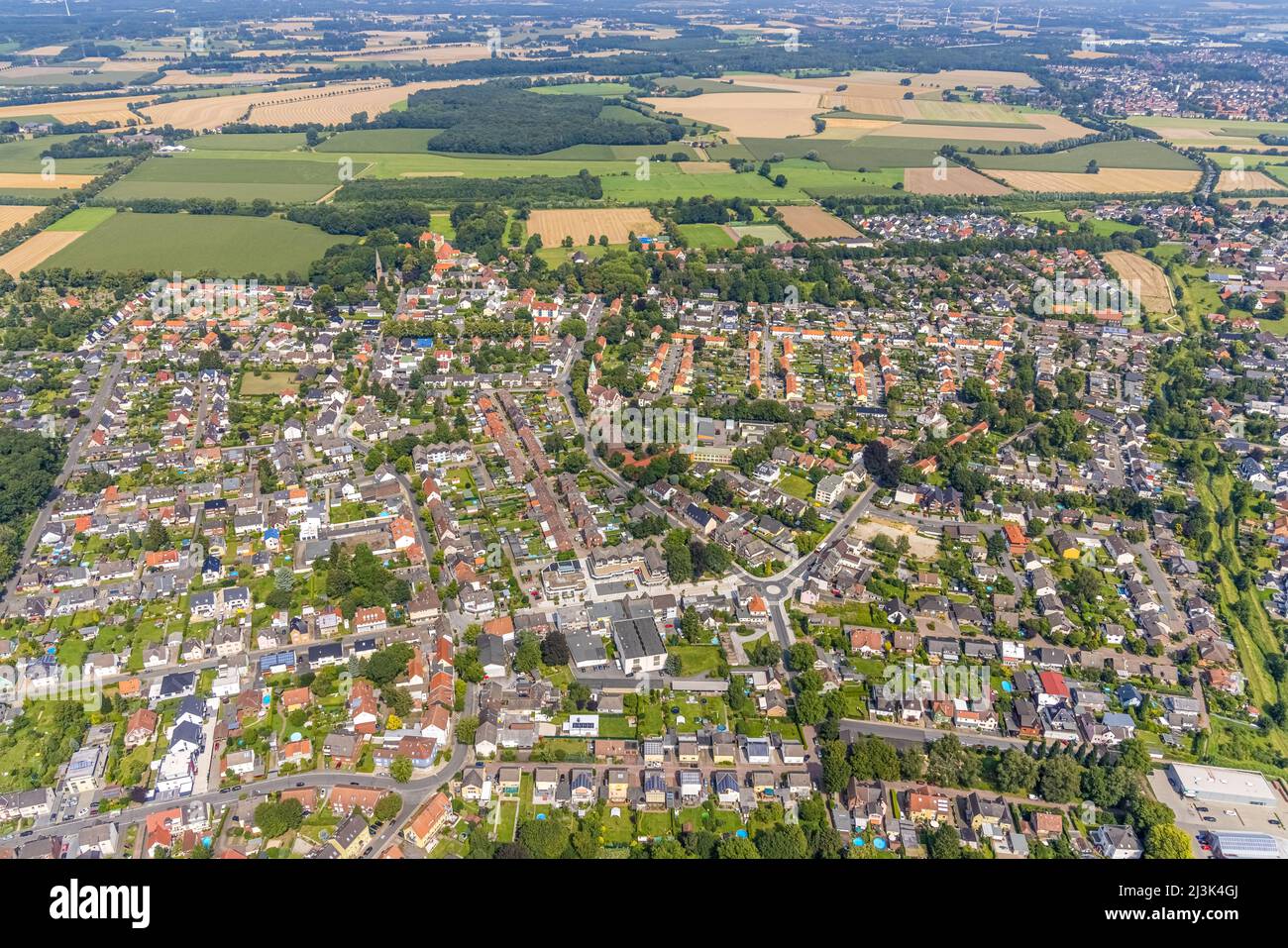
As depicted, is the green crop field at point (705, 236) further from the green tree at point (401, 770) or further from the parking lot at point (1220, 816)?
the parking lot at point (1220, 816)

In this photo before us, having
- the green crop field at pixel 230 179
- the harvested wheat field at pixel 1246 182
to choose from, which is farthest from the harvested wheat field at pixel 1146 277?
the green crop field at pixel 230 179

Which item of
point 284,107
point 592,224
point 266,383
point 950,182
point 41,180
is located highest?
point 284,107

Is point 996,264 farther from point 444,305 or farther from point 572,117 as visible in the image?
point 572,117

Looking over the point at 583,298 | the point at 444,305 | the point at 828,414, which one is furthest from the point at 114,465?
the point at 828,414

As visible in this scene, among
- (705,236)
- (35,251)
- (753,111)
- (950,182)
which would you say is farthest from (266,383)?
(753,111)

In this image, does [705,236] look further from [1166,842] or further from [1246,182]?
[1246,182]

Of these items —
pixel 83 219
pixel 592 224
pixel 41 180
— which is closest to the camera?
pixel 83 219
